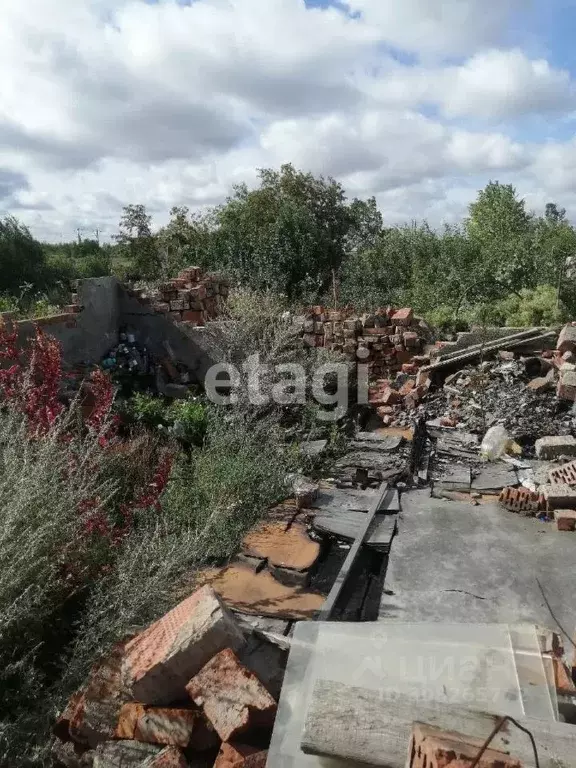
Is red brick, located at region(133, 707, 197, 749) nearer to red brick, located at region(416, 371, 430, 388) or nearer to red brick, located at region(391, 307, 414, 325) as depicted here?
red brick, located at region(416, 371, 430, 388)

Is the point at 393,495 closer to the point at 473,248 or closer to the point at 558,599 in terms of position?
the point at 558,599

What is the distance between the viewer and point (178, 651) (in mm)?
2557

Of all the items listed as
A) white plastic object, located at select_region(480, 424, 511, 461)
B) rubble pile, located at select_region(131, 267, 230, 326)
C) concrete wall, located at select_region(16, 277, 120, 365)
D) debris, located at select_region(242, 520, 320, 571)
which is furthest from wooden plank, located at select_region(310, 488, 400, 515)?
rubble pile, located at select_region(131, 267, 230, 326)

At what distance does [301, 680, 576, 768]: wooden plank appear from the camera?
1.77 metres

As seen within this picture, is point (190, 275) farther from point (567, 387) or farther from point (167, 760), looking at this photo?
point (167, 760)

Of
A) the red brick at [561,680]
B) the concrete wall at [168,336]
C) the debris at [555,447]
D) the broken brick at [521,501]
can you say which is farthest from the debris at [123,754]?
the concrete wall at [168,336]

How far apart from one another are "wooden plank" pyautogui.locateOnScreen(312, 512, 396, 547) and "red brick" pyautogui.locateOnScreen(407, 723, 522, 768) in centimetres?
279

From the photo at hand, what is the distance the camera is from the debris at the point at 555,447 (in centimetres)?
630

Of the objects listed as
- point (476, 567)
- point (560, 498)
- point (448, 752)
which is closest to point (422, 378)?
point (560, 498)

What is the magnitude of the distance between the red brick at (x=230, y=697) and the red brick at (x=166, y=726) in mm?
81

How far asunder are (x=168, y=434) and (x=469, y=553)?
12.7 feet

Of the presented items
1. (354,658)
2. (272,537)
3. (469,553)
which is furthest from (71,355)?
(354,658)

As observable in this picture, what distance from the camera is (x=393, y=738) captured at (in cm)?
196

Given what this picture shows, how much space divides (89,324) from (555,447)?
6.37 meters
